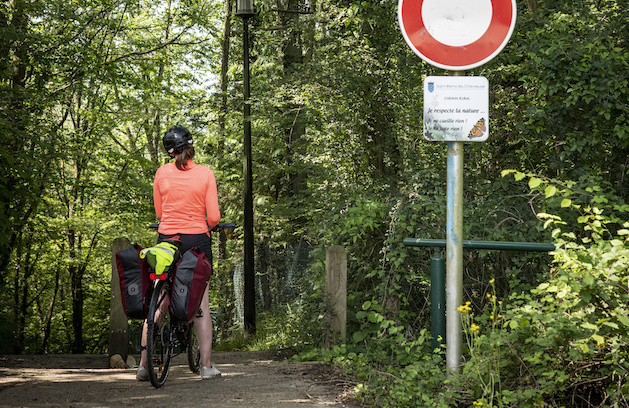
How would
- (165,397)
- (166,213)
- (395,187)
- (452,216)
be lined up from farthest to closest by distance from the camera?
(395,187) → (166,213) → (165,397) → (452,216)

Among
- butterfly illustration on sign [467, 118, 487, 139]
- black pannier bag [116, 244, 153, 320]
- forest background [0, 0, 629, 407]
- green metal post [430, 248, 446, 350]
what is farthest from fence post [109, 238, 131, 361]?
butterfly illustration on sign [467, 118, 487, 139]

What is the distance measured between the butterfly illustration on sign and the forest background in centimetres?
37

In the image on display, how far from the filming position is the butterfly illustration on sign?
170 inches

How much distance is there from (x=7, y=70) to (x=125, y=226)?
13207 millimetres

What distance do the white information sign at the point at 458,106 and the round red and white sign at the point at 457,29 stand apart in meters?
0.13

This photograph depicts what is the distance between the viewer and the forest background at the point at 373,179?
13.5 feet

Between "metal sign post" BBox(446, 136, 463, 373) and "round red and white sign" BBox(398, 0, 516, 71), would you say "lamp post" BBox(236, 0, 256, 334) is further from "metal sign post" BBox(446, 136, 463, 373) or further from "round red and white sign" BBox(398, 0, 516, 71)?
"metal sign post" BBox(446, 136, 463, 373)

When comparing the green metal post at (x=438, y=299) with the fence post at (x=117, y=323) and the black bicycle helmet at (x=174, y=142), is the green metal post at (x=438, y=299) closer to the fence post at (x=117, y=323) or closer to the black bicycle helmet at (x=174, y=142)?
the black bicycle helmet at (x=174, y=142)

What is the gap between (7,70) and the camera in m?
11.7

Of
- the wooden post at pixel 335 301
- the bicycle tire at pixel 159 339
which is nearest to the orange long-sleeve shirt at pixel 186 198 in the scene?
the bicycle tire at pixel 159 339

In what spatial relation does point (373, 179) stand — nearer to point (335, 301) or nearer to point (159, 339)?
point (335, 301)

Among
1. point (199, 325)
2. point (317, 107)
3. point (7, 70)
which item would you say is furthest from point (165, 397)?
point (7, 70)

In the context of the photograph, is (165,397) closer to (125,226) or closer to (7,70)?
(7,70)

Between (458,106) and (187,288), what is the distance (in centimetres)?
254
